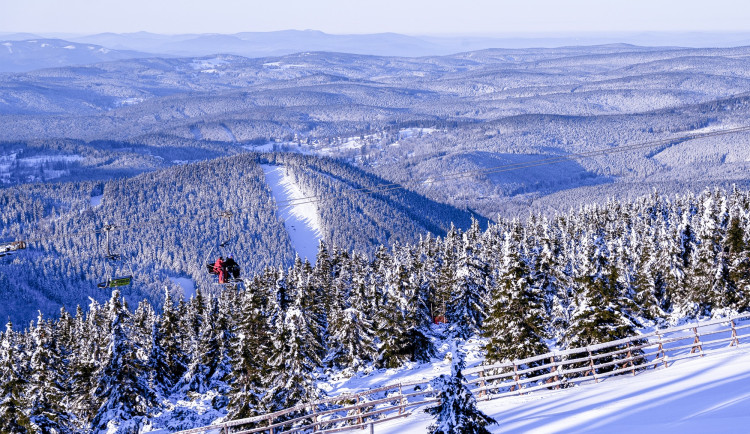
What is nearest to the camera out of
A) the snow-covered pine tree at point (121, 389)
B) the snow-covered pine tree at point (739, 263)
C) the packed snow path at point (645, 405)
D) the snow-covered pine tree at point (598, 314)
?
the packed snow path at point (645, 405)

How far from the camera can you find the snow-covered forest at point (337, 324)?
38062 mm

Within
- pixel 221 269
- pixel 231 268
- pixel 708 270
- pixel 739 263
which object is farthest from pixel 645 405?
pixel 708 270

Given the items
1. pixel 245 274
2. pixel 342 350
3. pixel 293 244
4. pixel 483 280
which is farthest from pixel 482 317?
pixel 293 244

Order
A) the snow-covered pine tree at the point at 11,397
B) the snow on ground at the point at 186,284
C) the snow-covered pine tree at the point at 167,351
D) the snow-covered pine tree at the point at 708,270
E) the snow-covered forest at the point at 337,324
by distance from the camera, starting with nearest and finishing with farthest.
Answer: the snow-covered forest at the point at 337,324, the snow-covered pine tree at the point at 11,397, the snow-covered pine tree at the point at 708,270, the snow-covered pine tree at the point at 167,351, the snow on ground at the point at 186,284

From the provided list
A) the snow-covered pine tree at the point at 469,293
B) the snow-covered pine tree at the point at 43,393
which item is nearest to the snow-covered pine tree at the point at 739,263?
the snow-covered pine tree at the point at 469,293

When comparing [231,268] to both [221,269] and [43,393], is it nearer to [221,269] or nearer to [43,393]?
[221,269]

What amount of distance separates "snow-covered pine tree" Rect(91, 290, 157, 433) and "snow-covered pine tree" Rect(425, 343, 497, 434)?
102ft

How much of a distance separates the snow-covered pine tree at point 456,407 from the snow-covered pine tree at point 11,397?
31604mm

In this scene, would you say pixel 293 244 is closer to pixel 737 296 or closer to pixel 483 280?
pixel 483 280

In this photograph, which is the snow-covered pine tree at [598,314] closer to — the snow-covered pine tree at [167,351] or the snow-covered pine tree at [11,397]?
the snow-covered pine tree at [11,397]

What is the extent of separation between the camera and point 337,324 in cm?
5894

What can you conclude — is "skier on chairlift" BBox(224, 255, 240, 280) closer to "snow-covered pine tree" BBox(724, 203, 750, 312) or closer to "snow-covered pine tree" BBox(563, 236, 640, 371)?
"snow-covered pine tree" BBox(563, 236, 640, 371)

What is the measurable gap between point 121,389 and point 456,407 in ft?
112

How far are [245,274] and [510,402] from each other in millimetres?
157298
